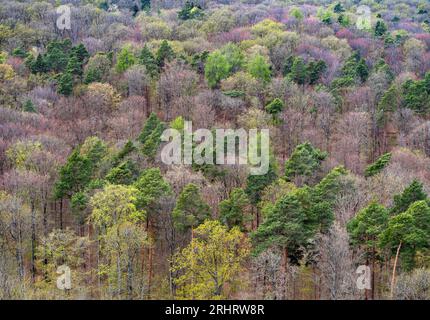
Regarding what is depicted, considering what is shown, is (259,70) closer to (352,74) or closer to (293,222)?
(352,74)

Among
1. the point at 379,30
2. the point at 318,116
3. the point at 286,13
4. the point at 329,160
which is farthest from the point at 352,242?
the point at 286,13

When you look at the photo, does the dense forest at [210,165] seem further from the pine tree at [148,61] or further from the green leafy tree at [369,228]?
the pine tree at [148,61]

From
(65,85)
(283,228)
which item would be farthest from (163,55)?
(283,228)

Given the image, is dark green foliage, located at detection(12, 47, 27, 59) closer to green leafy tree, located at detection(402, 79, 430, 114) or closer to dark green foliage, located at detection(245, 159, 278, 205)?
dark green foliage, located at detection(245, 159, 278, 205)

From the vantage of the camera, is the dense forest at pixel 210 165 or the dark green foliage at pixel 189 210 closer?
the dense forest at pixel 210 165

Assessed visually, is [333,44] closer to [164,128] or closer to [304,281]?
[164,128]

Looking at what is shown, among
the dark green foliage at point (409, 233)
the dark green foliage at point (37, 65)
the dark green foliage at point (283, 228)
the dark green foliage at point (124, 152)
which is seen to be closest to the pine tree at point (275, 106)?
the dark green foliage at point (124, 152)
